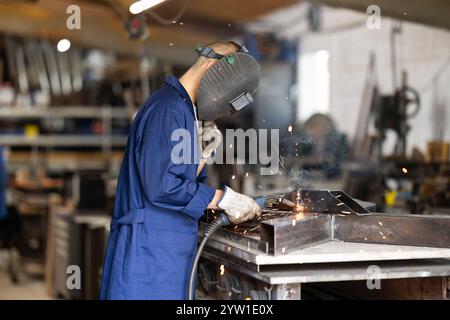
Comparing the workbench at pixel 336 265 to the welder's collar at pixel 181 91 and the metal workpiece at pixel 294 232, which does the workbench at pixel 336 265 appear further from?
the welder's collar at pixel 181 91

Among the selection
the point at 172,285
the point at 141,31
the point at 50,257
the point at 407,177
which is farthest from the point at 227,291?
the point at 50,257

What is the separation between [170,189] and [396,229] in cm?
74

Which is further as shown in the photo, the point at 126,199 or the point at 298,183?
the point at 298,183

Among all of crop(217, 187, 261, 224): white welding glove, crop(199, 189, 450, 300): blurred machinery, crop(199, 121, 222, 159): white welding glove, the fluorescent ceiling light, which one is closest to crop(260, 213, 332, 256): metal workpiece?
crop(199, 189, 450, 300): blurred machinery

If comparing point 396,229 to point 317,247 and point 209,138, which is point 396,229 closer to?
point 317,247

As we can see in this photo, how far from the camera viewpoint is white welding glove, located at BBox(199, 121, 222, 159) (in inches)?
82.0

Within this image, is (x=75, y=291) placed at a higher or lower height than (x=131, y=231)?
lower

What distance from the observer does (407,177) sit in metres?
4.10

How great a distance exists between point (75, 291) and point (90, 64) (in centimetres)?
407

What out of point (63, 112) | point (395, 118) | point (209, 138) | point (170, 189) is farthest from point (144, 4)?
point (63, 112)

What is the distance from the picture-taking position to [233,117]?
11.8 feet

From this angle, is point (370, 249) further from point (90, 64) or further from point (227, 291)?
point (90, 64)
